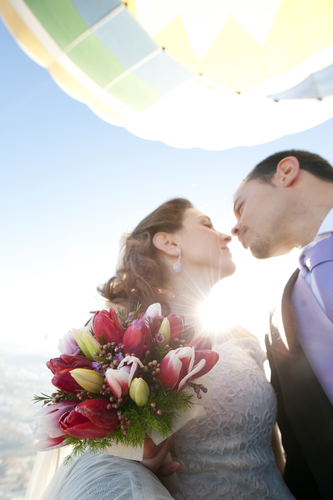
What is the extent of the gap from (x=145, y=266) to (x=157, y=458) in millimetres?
1377

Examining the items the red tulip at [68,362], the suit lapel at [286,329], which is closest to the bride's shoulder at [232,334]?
the suit lapel at [286,329]

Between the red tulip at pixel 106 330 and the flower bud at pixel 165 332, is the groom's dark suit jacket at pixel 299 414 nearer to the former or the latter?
the flower bud at pixel 165 332

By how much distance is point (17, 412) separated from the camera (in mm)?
2705

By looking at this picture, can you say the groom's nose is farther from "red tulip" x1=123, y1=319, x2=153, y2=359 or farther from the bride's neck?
"red tulip" x1=123, y1=319, x2=153, y2=359

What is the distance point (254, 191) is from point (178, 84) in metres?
1.96

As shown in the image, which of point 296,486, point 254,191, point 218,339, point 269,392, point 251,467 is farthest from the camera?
point 254,191

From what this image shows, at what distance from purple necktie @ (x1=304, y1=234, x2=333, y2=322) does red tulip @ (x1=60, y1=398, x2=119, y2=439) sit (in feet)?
4.01

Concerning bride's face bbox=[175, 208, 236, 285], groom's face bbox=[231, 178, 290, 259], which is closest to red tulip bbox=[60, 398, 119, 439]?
bride's face bbox=[175, 208, 236, 285]

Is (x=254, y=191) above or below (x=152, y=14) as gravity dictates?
below

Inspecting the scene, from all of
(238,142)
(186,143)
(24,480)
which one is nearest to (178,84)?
(186,143)

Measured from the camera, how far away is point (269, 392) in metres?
1.77

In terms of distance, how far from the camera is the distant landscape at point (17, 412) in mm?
2328

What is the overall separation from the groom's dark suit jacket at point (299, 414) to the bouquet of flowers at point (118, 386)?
0.80m

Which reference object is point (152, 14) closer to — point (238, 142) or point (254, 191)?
point (238, 142)
